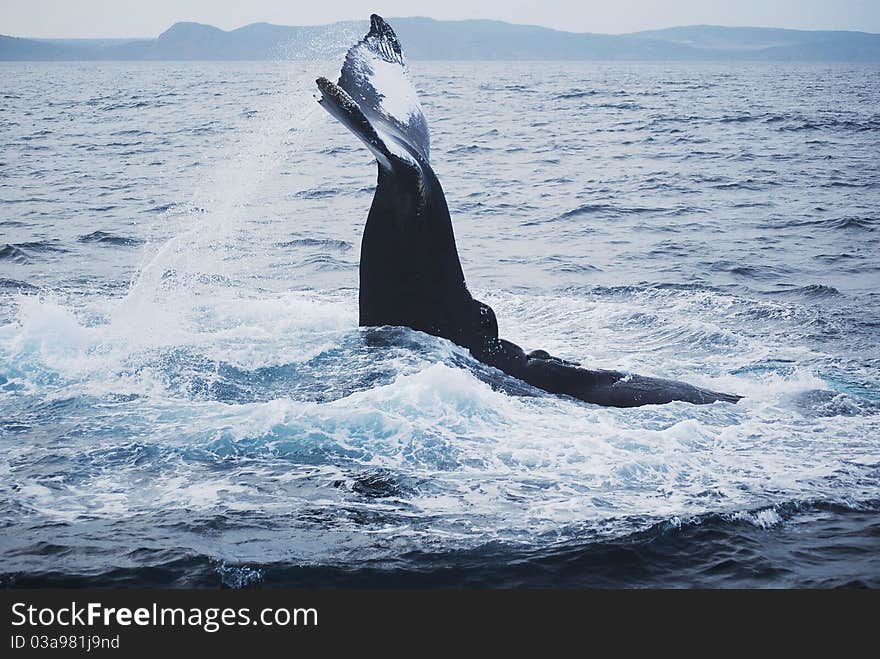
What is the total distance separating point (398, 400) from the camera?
6406 millimetres

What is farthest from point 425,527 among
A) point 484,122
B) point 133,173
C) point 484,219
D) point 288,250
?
point 484,122

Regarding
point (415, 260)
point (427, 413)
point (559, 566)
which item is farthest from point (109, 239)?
point (559, 566)

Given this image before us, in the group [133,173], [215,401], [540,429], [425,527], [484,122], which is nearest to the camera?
[425,527]

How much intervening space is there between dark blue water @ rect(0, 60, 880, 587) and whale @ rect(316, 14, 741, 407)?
0.56ft

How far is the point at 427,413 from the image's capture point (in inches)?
249

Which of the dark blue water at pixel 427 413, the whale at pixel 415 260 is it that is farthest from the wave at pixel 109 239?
the whale at pixel 415 260

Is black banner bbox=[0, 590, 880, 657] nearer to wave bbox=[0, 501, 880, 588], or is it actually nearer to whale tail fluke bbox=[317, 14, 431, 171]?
wave bbox=[0, 501, 880, 588]

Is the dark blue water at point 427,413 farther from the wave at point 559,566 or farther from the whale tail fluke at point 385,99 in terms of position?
the whale tail fluke at point 385,99

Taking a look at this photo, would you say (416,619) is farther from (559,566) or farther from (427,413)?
(427,413)

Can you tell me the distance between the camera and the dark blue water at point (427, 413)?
4.67 metres

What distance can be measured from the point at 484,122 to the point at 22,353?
3037 cm

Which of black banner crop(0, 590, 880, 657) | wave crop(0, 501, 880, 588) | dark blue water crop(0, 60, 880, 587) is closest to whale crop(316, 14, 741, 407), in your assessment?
dark blue water crop(0, 60, 880, 587)

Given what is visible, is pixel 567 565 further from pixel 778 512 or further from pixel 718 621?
pixel 778 512

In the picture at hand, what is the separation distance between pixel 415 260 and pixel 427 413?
36.7 inches
